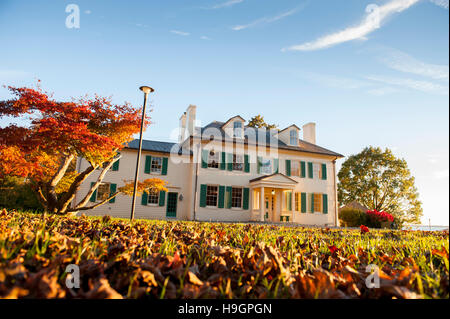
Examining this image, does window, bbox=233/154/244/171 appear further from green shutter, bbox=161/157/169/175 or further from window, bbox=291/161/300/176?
green shutter, bbox=161/157/169/175

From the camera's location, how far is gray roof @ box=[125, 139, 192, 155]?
17.2 m

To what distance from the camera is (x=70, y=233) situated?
8.34 ft

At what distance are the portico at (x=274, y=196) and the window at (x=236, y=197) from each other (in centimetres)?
80

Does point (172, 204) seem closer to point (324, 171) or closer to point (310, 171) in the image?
point (310, 171)

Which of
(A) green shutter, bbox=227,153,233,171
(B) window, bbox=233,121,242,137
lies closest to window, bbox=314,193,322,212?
(A) green shutter, bbox=227,153,233,171

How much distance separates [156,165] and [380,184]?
74.7 ft

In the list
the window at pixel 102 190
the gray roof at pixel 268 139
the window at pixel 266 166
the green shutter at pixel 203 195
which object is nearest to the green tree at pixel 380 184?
the gray roof at pixel 268 139

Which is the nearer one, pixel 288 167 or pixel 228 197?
pixel 228 197

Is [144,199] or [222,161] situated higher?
[222,161]

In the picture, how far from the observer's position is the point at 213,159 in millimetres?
17453

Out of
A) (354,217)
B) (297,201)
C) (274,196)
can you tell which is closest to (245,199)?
(274,196)

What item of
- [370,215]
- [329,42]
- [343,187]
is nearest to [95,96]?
[329,42]

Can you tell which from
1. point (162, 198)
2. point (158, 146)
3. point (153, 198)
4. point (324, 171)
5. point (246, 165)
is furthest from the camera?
point (324, 171)

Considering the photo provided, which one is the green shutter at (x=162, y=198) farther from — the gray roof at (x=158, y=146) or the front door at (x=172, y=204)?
the gray roof at (x=158, y=146)
